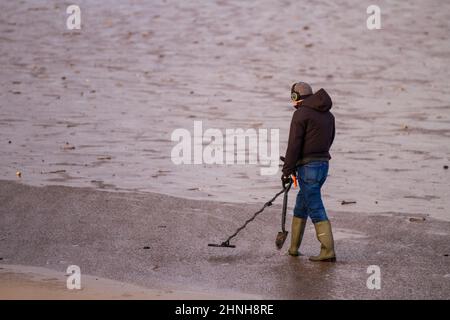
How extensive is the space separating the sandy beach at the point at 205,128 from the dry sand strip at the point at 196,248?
1.4 inches

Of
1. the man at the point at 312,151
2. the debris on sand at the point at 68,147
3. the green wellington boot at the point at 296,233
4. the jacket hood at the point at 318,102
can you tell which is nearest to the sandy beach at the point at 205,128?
the debris on sand at the point at 68,147

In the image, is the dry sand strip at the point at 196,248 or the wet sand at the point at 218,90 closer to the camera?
the dry sand strip at the point at 196,248

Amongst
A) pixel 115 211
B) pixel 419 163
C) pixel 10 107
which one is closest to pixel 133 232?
pixel 115 211

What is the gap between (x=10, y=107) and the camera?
68.0 ft

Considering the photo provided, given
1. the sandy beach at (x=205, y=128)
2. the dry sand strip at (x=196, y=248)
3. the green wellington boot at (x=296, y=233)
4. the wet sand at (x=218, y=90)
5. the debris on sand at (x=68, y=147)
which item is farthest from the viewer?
the debris on sand at (x=68, y=147)

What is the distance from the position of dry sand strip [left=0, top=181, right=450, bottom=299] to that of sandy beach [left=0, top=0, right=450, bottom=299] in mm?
36

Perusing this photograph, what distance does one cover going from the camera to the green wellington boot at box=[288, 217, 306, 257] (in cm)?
1091

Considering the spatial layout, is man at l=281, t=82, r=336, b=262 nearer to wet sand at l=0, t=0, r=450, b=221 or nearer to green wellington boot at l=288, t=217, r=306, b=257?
green wellington boot at l=288, t=217, r=306, b=257

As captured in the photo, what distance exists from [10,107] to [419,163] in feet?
29.0

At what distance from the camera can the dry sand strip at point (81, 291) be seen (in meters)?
9.10

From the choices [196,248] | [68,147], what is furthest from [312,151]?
[68,147]

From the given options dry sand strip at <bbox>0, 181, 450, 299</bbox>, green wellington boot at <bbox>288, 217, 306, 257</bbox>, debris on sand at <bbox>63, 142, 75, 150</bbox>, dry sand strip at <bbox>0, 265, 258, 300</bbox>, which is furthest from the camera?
debris on sand at <bbox>63, 142, 75, 150</bbox>

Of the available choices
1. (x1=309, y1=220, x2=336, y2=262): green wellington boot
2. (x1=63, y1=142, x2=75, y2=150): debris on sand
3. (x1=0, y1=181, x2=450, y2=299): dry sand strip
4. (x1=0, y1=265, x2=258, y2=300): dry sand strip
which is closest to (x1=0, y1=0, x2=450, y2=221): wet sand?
(x1=63, y1=142, x2=75, y2=150): debris on sand

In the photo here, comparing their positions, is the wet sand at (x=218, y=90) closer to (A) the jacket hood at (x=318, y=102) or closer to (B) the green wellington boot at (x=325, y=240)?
(B) the green wellington boot at (x=325, y=240)
